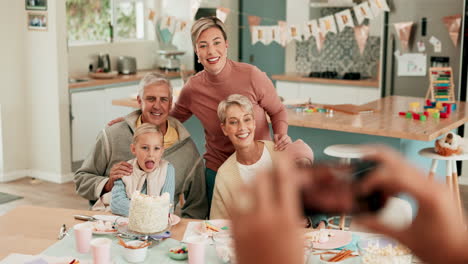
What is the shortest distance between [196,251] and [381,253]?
525mm

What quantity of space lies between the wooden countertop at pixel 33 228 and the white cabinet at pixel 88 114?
10.2 ft

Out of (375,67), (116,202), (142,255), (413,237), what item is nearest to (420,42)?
(375,67)

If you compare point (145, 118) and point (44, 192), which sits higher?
point (145, 118)

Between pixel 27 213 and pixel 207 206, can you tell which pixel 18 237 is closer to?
pixel 27 213

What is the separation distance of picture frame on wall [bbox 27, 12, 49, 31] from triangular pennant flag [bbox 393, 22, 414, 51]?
119 inches

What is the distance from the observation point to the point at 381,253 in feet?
5.59

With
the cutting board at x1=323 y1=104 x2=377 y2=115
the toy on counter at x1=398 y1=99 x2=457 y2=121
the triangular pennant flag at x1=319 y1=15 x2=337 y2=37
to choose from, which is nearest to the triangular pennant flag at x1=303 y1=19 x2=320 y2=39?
the triangular pennant flag at x1=319 y1=15 x2=337 y2=37

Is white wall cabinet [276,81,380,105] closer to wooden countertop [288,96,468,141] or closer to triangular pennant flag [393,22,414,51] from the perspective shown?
triangular pennant flag [393,22,414,51]

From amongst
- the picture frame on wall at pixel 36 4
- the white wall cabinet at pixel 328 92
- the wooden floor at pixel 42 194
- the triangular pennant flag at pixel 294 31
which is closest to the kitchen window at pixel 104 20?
the picture frame on wall at pixel 36 4

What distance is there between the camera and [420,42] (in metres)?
5.61

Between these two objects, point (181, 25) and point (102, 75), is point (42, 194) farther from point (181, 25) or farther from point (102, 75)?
point (181, 25)

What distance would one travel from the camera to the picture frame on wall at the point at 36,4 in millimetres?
5262

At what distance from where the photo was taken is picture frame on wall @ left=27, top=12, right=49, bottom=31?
528 cm

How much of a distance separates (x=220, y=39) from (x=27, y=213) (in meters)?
1.07
